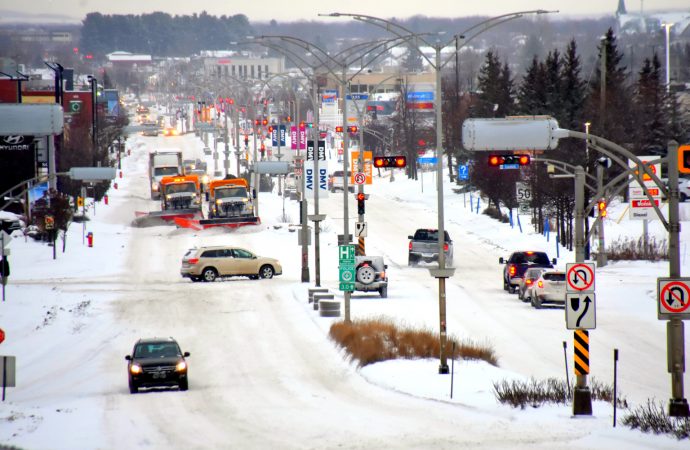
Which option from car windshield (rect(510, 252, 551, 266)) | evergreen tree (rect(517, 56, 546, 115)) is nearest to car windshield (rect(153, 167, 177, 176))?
evergreen tree (rect(517, 56, 546, 115))

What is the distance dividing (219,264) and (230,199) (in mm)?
22233

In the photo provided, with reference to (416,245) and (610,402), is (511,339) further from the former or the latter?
(416,245)

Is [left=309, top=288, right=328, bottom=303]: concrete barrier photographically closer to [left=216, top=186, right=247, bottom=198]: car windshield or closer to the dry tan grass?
the dry tan grass

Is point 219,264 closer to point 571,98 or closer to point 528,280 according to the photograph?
point 528,280

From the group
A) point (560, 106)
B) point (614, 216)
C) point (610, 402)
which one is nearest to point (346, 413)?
point (610, 402)

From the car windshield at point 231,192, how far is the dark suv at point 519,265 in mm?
27785

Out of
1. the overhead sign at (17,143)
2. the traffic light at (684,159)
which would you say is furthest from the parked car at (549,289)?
the overhead sign at (17,143)

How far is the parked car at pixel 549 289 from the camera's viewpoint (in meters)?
44.0

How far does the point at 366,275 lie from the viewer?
4725cm

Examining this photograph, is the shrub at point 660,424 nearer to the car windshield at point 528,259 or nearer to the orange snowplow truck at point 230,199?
the car windshield at point 528,259

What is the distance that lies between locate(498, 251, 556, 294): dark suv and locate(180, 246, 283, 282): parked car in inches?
445

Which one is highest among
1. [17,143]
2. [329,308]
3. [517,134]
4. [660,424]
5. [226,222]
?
[17,143]

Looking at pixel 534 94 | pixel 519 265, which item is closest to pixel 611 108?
pixel 534 94

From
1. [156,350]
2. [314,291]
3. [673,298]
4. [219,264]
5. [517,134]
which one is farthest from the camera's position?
[219,264]
